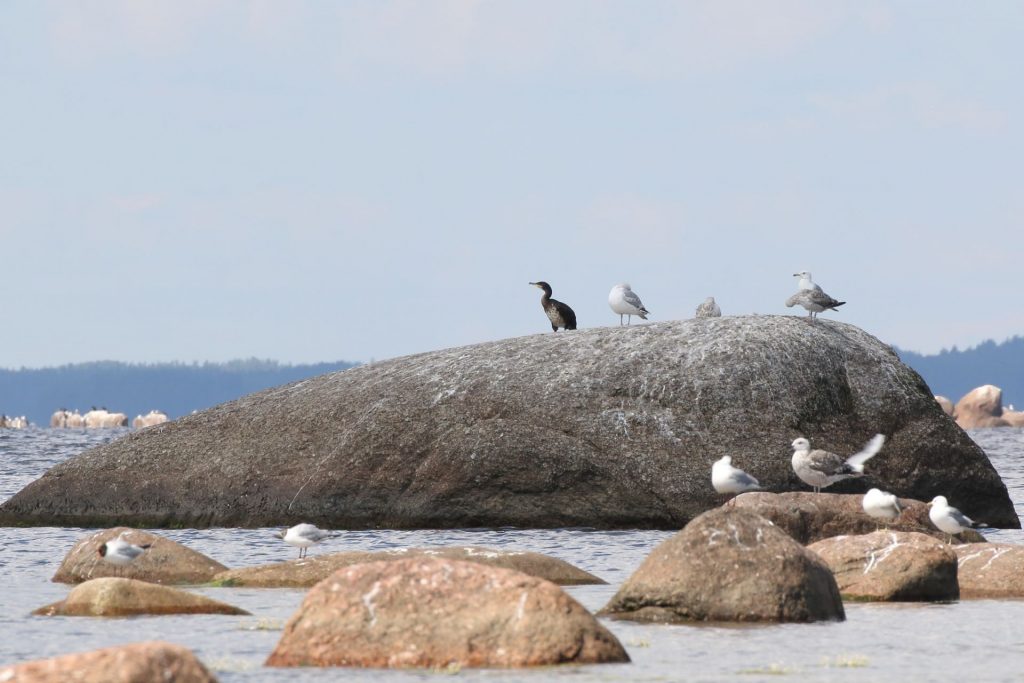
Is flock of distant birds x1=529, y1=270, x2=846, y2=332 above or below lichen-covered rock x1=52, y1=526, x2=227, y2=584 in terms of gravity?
above

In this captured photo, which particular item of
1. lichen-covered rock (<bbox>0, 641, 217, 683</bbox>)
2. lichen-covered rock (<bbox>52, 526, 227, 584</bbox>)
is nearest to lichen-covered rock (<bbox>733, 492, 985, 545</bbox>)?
lichen-covered rock (<bbox>52, 526, 227, 584</bbox>)

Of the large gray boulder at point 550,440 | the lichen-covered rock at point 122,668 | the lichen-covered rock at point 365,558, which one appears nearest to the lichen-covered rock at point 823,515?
the lichen-covered rock at point 365,558

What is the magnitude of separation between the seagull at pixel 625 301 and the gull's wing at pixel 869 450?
5618 millimetres

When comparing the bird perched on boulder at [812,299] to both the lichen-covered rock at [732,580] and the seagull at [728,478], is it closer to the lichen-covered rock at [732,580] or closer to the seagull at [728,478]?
the seagull at [728,478]

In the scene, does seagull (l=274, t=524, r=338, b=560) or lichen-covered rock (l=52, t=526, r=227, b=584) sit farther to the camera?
seagull (l=274, t=524, r=338, b=560)

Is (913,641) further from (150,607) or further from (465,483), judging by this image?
(465,483)

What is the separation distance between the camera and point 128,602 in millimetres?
16578

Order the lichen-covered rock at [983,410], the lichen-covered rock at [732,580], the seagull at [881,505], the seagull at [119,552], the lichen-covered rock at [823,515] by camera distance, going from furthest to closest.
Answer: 1. the lichen-covered rock at [983,410]
2. the lichen-covered rock at [823,515]
3. the seagull at [881,505]
4. the seagull at [119,552]
5. the lichen-covered rock at [732,580]

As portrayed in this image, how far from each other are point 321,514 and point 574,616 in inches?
553

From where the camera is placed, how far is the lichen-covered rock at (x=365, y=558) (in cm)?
1891

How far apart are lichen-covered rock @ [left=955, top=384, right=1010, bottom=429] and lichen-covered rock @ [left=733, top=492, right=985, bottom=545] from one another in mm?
120139

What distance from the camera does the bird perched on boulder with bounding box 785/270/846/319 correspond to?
29.7m

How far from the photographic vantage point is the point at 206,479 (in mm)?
27625

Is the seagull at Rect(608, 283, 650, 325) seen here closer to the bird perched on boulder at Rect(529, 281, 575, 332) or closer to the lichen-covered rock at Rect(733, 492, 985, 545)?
the bird perched on boulder at Rect(529, 281, 575, 332)
